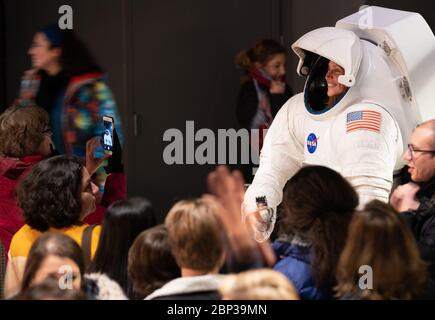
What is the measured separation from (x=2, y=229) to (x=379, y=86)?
165cm

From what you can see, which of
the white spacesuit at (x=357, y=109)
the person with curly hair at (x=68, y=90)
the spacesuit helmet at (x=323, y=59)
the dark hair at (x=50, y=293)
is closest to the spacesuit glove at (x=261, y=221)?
the white spacesuit at (x=357, y=109)

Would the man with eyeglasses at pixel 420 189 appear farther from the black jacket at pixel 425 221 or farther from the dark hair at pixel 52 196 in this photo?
the dark hair at pixel 52 196

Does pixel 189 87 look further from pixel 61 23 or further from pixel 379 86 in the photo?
pixel 379 86

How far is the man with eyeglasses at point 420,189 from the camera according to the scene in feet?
13.6

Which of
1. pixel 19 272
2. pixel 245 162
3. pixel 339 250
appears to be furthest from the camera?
pixel 245 162

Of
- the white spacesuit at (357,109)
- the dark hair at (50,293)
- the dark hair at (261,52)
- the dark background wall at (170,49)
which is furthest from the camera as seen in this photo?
the dark background wall at (170,49)

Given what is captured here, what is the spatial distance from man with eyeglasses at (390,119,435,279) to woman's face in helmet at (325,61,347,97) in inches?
14.7

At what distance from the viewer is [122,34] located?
5152 millimetres

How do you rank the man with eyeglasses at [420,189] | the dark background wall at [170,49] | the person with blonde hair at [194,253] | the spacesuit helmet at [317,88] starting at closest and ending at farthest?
the person with blonde hair at [194,253], the man with eyeglasses at [420,189], the spacesuit helmet at [317,88], the dark background wall at [170,49]

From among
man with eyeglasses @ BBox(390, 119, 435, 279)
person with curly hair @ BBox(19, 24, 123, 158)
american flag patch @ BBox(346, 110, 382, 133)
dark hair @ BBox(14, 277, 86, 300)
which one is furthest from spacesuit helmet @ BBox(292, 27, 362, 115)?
dark hair @ BBox(14, 277, 86, 300)

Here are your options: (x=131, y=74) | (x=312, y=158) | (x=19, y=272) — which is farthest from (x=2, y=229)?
(x=312, y=158)

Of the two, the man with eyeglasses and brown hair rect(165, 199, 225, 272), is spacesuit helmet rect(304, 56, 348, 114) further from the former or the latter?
brown hair rect(165, 199, 225, 272)

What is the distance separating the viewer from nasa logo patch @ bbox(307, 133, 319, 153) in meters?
4.60

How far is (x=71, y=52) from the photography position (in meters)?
5.09
